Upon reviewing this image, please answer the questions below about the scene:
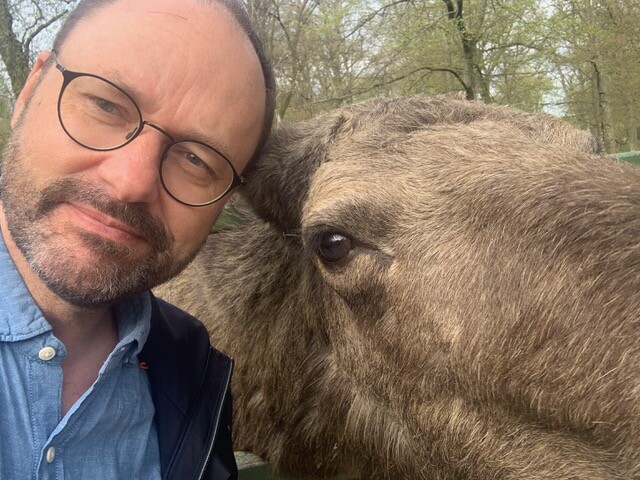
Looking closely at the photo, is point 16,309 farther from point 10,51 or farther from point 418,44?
point 418,44

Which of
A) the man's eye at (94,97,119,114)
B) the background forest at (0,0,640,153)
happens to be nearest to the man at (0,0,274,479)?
the man's eye at (94,97,119,114)

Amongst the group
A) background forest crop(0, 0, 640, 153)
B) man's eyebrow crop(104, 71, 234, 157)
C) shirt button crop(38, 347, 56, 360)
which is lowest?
shirt button crop(38, 347, 56, 360)

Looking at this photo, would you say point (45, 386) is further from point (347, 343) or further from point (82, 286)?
point (347, 343)

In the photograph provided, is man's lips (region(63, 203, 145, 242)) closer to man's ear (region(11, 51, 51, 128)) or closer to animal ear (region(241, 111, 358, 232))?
man's ear (region(11, 51, 51, 128))

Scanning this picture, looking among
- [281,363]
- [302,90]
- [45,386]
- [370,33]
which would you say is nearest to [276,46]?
[302,90]

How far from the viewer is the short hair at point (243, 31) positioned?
2494 millimetres

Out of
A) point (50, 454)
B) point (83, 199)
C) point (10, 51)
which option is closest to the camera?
point (50, 454)

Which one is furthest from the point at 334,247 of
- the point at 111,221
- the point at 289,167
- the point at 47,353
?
the point at 47,353

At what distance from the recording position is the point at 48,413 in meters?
2.00

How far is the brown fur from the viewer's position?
200cm

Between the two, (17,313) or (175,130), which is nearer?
(17,313)

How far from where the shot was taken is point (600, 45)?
16.2m

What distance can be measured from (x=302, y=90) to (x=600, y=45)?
337 inches

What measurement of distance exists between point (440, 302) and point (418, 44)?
13.4 meters
